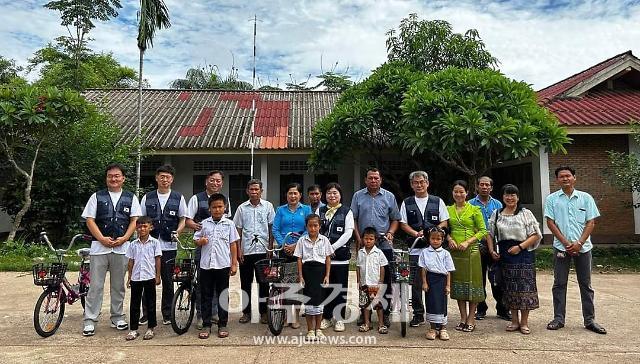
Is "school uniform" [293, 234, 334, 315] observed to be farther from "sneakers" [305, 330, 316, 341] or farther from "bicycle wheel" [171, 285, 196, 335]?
"bicycle wheel" [171, 285, 196, 335]

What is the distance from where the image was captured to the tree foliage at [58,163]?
9945 mm

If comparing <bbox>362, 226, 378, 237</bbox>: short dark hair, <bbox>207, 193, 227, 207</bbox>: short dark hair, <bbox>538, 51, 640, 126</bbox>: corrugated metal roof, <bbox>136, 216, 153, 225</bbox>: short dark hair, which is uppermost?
<bbox>538, 51, 640, 126</bbox>: corrugated metal roof

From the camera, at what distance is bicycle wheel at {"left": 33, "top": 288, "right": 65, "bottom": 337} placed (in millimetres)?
4188

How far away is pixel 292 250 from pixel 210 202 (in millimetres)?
938

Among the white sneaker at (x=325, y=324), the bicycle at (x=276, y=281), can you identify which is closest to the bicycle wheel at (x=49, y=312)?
the bicycle at (x=276, y=281)

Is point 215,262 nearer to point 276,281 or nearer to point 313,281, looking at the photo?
point 276,281

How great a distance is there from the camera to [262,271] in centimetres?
415

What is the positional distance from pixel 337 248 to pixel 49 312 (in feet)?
9.62

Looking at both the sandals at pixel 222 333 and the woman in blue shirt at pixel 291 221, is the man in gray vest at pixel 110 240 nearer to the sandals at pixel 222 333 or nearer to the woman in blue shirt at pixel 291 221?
the sandals at pixel 222 333

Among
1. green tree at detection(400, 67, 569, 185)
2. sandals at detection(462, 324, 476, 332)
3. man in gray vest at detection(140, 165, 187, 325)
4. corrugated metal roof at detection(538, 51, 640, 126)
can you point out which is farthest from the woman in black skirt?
corrugated metal roof at detection(538, 51, 640, 126)

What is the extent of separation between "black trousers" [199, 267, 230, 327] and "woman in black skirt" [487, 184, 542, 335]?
2735 millimetres

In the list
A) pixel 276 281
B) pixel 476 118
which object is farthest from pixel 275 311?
pixel 476 118

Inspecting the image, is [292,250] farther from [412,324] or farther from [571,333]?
[571,333]

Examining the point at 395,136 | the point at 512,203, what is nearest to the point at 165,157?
the point at 395,136
